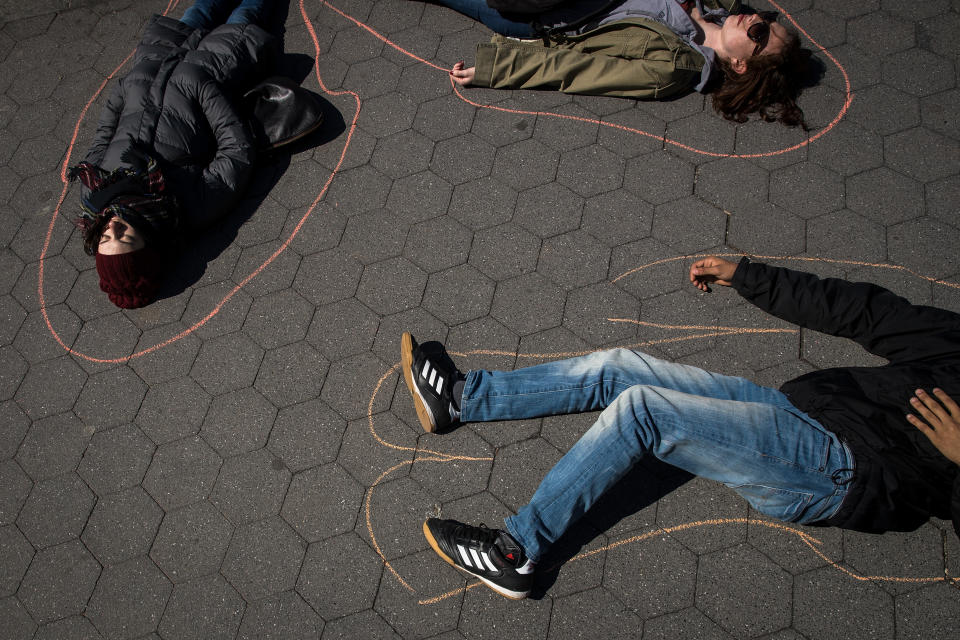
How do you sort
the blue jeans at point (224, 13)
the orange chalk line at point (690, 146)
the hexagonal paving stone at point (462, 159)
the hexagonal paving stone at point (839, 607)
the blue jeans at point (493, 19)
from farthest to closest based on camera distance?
the blue jeans at point (224, 13)
the blue jeans at point (493, 19)
the hexagonal paving stone at point (462, 159)
the orange chalk line at point (690, 146)
the hexagonal paving stone at point (839, 607)

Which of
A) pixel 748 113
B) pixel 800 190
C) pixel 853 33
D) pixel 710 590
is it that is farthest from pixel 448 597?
pixel 853 33

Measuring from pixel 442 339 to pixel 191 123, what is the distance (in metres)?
2.09

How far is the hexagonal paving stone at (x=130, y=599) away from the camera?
324cm

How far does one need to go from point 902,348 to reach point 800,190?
1.23 metres

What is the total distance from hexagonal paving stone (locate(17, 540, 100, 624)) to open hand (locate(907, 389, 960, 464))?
12.7 ft

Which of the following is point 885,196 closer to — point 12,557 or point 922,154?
point 922,154

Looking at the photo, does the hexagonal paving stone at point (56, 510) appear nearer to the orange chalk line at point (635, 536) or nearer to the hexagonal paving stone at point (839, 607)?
the orange chalk line at point (635, 536)

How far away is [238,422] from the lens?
360 centimetres

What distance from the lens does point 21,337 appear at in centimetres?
407

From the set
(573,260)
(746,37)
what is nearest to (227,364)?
(573,260)

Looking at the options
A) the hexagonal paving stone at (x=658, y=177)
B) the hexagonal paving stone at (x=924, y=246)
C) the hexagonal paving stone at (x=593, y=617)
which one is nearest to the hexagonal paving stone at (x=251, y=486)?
the hexagonal paving stone at (x=593, y=617)

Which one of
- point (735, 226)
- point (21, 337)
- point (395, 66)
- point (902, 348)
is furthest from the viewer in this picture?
point (395, 66)

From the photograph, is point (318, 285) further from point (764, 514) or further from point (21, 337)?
point (764, 514)

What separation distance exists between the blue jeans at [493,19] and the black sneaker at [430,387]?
238 centimetres
